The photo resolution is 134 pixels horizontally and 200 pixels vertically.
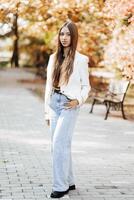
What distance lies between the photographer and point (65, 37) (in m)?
6.06

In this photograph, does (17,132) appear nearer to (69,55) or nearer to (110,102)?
(110,102)

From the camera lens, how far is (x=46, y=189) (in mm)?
6566

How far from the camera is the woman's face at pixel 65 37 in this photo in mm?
6059

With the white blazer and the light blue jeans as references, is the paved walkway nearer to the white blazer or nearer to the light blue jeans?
the light blue jeans

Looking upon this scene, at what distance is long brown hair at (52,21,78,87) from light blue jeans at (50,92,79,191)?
21cm

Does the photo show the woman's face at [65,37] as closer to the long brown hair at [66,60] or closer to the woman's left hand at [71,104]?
the long brown hair at [66,60]

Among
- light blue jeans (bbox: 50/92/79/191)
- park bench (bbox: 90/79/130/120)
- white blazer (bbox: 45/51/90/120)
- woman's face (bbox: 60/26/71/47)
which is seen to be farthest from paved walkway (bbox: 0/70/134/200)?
woman's face (bbox: 60/26/71/47)

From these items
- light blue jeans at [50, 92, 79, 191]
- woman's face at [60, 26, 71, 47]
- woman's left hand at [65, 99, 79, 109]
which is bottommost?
light blue jeans at [50, 92, 79, 191]

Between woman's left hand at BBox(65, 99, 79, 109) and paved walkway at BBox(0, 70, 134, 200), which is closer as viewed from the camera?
woman's left hand at BBox(65, 99, 79, 109)

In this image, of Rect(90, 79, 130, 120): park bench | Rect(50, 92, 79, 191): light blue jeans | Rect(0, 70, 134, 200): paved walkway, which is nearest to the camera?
Rect(50, 92, 79, 191): light blue jeans

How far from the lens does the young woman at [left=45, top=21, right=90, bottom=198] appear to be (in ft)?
19.9

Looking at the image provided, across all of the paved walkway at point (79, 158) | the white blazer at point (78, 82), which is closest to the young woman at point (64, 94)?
the white blazer at point (78, 82)

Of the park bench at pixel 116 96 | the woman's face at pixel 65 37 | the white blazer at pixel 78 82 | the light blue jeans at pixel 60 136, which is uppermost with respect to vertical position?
the woman's face at pixel 65 37

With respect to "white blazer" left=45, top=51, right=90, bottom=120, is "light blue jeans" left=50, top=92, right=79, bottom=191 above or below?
below
